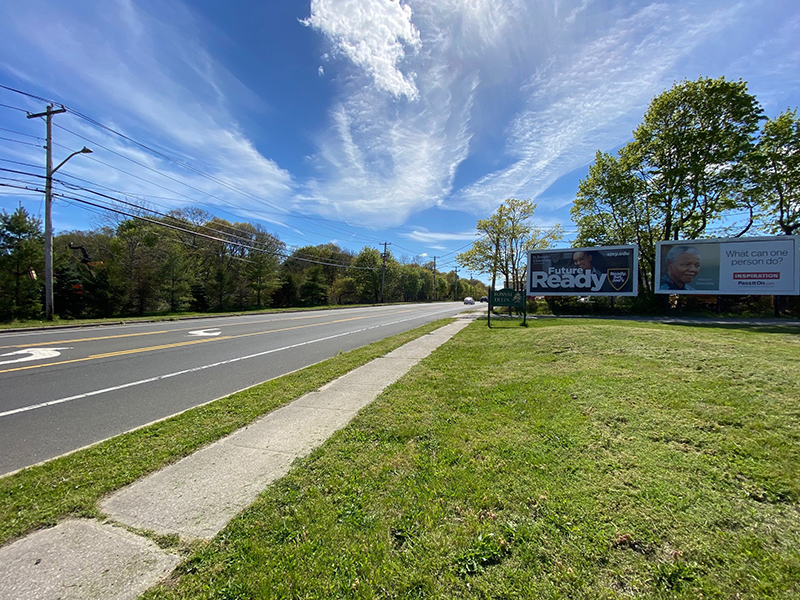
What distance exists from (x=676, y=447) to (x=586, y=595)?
81.8 inches

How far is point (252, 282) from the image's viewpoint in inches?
1346

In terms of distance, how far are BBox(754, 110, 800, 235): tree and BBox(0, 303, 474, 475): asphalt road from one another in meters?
31.0

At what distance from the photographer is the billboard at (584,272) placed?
20.7m

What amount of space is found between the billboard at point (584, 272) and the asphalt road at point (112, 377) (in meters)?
17.1

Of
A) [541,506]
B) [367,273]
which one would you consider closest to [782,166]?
[541,506]

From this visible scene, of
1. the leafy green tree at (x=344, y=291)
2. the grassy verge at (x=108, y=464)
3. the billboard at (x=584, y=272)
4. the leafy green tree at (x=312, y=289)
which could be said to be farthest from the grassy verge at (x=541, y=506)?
the leafy green tree at (x=344, y=291)

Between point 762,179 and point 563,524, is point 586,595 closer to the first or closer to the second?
point 563,524

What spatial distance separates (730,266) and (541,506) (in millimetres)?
25415

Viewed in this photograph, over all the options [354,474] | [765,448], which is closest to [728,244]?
[765,448]

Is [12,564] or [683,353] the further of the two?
[683,353]

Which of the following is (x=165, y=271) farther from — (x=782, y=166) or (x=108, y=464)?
(x=782, y=166)

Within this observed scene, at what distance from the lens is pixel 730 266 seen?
18.9m

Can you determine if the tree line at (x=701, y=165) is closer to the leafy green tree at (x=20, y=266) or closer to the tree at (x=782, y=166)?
the tree at (x=782, y=166)

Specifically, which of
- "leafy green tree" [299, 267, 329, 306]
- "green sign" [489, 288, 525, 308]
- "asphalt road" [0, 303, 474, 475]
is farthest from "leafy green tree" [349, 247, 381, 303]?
"asphalt road" [0, 303, 474, 475]
